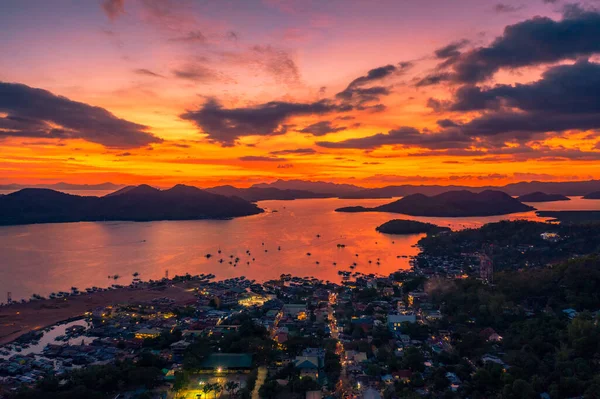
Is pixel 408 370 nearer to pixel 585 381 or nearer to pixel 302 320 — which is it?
pixel 585 381

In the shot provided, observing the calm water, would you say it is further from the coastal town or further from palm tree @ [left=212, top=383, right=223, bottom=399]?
palm tree @ [left=212, top=383, right=223, bottom=399]

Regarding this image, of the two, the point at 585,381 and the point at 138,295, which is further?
the point at 138,295

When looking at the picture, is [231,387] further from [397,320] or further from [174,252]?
[174,252]

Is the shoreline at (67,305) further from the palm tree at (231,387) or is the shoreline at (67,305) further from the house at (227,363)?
the palm tree at (231,387)

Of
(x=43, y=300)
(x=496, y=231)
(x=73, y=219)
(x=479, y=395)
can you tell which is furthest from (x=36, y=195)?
(x=479, y=395)

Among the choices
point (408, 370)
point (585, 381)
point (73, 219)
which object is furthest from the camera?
point (73, 219)

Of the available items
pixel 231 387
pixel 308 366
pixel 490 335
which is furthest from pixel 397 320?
pixel 231 387
